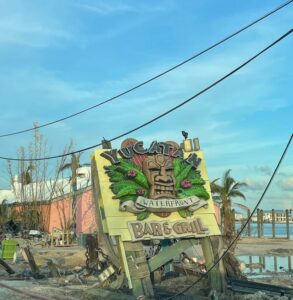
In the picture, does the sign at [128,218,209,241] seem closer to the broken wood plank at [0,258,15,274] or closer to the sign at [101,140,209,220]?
the sign at [101,140,209,220]

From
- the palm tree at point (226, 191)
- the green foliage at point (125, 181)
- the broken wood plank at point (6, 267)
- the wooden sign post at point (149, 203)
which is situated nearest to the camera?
the wooden sign post at point (149, 203)

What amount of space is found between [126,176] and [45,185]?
140ft

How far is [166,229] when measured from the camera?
566 inches

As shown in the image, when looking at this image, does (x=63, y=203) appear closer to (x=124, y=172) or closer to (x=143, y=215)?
(x=124, y=172)

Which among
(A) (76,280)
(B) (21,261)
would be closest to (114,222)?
(A) (76,280)

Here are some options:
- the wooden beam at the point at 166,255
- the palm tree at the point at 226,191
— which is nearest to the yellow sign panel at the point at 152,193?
the wooden beam at the point at 166,255

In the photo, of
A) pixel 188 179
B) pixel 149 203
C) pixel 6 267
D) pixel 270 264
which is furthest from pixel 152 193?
pixel 270 264

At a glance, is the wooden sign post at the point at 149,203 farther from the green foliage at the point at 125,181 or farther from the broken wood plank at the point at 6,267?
the broken wood plank at the point at 6,267

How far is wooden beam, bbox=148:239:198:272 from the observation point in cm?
1427

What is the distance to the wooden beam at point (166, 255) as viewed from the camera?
1427cm

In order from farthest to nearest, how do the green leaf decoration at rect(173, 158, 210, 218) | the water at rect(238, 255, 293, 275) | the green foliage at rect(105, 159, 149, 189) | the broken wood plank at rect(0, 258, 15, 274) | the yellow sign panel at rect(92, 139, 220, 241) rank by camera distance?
1. the water at rect(238, 255, 293, 275)
2. the broken wood plank at rect(0, 258, 15, 274)
3. the green leaf decoration at rect(173, 158, 210, 218)
4. the green foliage at rect(105, 159, 149, 189)
5. the yellow sign panel at rect(92, 139, 220, 241)

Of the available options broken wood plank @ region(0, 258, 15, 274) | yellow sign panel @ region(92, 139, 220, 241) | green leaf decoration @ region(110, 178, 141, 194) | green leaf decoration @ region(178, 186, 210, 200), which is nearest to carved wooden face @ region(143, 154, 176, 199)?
yellow sign panel @ region(92, 139, 220, 241)

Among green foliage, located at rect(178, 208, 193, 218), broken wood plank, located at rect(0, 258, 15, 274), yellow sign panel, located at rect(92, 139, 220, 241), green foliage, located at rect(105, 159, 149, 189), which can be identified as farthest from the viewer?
broken wood plank, located at rect(0, 258, 15, 274)

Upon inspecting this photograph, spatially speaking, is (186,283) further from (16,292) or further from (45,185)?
(45,185)
